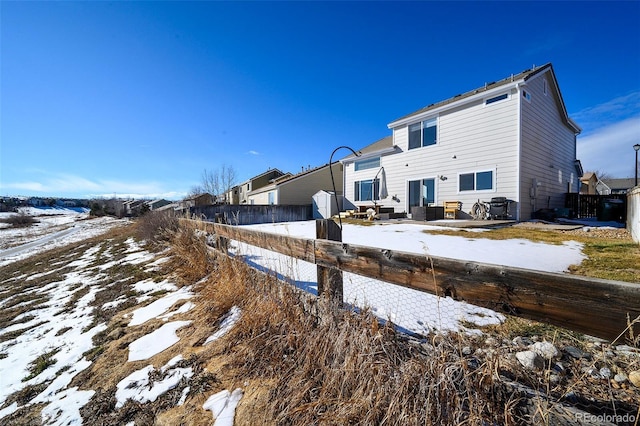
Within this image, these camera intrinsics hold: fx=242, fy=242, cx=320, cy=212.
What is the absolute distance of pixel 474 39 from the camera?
430 inches

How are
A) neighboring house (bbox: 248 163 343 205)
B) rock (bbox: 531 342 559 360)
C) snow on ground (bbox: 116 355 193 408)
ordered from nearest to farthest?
1. rock (bbox: 531 342 559 360)
2. snow on ground (bbox: 116 355 193 408)
3. neighboring house (bbox: 248 163 343 205)

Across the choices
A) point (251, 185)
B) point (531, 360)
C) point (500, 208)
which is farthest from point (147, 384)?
point (251, 185)

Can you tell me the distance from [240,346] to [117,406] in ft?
3.09

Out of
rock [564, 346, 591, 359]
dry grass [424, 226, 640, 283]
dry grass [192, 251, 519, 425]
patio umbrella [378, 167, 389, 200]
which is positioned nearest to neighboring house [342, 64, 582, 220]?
patio umbrella [378, 167, 389, 200]

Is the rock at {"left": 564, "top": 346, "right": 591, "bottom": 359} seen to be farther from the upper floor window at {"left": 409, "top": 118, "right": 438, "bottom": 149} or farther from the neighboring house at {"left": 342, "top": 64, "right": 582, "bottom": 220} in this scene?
the upper floor window at {"left": 409, "top": 118, "right": 438, "bottom": 149}

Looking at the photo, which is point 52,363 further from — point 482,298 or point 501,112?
point 501,112

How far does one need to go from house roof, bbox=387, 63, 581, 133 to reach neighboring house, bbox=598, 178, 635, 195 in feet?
127

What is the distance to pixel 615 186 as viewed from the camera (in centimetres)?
4228

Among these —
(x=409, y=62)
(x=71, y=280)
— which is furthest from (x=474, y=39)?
(x=71, y=280)

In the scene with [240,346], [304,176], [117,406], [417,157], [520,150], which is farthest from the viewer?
[304,176]

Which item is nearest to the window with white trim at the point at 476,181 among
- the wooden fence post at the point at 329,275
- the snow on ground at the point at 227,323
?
the wooden fence post at the point at 329,275

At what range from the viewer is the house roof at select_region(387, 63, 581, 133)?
10352mm

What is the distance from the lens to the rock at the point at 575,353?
1788mm

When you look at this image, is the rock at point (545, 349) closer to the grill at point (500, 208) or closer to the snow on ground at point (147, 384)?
the snow on ground at point (147, 384)
